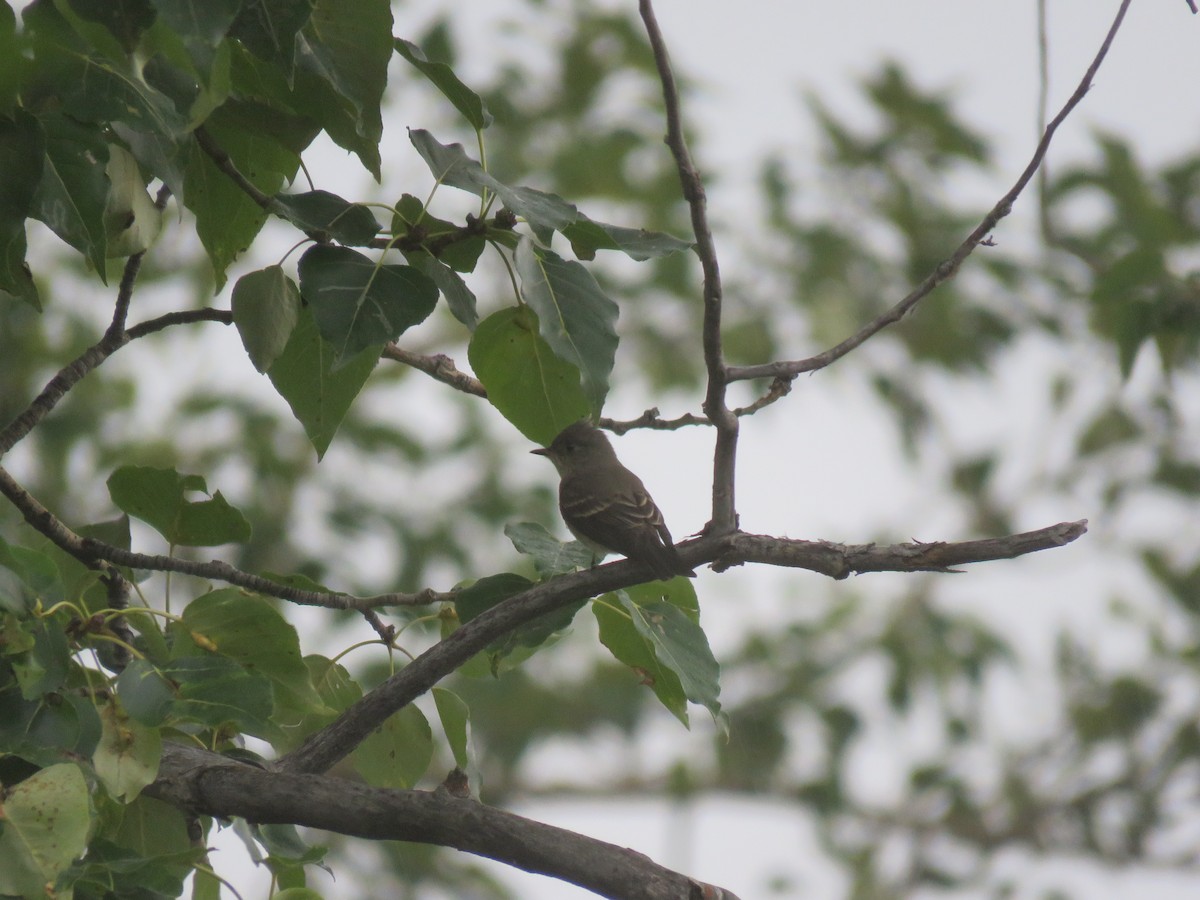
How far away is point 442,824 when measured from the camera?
6.81 feet

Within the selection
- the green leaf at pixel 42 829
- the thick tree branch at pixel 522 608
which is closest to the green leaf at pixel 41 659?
the green leaf at pixel 42 829

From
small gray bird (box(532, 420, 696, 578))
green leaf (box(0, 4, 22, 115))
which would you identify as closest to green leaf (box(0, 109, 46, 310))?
green leaf (box(0, 4, 22, 115))

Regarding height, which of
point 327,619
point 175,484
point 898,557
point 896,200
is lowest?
point 898,557

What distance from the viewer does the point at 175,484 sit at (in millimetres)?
2723

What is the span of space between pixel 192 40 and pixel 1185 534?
35.3 ft

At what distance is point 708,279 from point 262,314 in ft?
2.77

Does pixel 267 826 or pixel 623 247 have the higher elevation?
pixel 623 247

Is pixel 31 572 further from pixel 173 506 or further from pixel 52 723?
pixel 173 506

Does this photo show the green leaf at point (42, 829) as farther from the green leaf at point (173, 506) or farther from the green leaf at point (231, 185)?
the green leaf at point (231, 185)

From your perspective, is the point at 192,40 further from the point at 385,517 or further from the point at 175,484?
the point at 385,517

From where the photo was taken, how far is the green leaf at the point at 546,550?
2.68 m

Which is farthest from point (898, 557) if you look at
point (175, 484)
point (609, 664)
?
point (609, 664)

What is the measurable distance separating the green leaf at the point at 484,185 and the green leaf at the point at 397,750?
1.18 meters

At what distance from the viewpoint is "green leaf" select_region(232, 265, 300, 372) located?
2.38 metres
